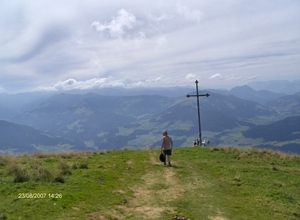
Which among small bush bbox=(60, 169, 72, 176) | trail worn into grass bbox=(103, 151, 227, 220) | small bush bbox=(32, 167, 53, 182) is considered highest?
small bush bbox=(32, 167, 53, 182)

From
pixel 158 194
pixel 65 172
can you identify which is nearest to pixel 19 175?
pixel 65 172

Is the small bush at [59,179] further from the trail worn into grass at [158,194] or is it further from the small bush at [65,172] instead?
the trail worn into grass at [158,194]

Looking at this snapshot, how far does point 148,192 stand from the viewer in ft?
48.4

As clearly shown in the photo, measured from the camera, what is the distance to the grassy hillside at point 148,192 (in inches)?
427

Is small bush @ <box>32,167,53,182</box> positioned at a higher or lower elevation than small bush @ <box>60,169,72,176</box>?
higher

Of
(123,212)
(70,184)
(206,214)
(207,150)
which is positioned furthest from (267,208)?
(207,150)

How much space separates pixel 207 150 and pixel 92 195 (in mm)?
21903

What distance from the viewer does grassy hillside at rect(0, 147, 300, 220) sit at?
1084cm

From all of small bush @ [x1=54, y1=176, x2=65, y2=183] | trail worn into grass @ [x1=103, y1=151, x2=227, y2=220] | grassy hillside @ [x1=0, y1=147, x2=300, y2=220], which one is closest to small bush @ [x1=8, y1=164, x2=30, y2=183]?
grassy hillside @ [x1=0, y1=147, x2=300, y2=220]
